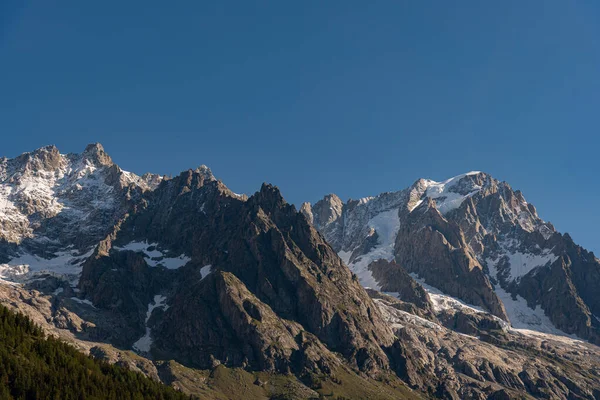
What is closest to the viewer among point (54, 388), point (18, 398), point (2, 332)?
point (18, 398)

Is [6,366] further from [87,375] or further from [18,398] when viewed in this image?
[87,375]

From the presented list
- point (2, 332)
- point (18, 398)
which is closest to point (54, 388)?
point (18, 398)

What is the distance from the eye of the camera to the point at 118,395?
197750mm

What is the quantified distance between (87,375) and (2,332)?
2689 centimetres

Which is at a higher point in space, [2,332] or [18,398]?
[2,332]

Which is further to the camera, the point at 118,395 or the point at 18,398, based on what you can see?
the point at 118,395

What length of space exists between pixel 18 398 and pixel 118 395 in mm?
35260

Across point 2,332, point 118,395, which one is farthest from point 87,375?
point 2,332

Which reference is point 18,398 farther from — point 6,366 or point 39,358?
point 39,358

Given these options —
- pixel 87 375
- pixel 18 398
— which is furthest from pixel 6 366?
pixel 87 375

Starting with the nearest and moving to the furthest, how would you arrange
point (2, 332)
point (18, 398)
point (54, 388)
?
point (18, 398)
point (54, 388)
point (2, 332)

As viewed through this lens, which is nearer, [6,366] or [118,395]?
[6,366]

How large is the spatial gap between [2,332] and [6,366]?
20.5 metres

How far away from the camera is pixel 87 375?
654 ft
